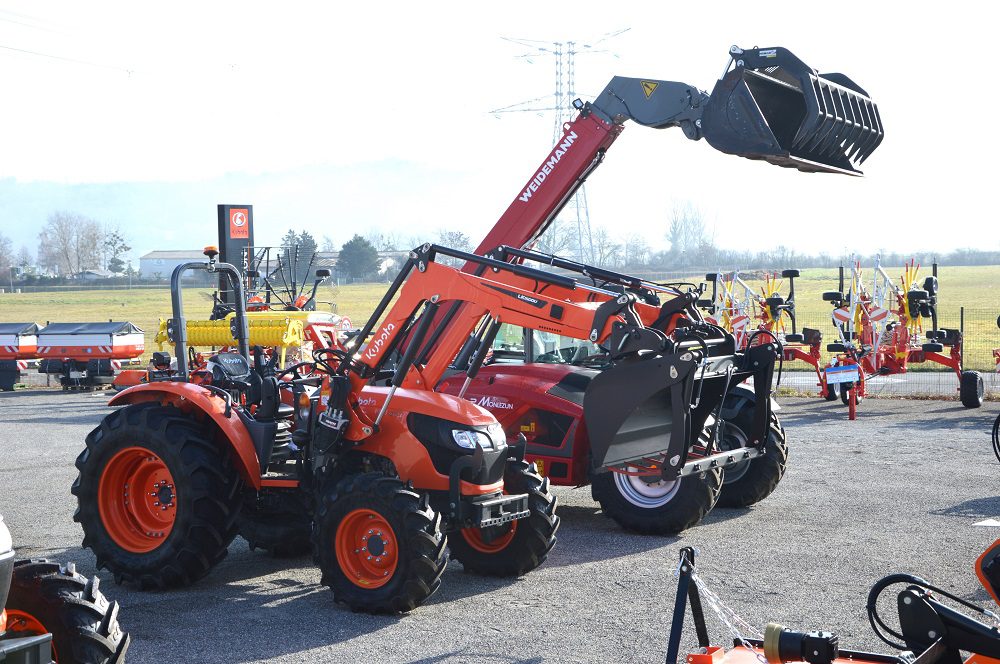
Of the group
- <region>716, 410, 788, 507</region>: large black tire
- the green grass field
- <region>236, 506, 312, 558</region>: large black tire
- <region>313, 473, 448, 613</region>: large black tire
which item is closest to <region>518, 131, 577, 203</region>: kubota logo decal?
<region>716, 410, 788, 507</region>: large black tire

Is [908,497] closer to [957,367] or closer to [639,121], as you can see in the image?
[639,121]

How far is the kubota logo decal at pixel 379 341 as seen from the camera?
25.8 feet

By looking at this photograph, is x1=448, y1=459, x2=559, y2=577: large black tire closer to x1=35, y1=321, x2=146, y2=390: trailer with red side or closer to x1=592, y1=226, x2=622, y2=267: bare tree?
x1=35, y1=321, x2=146, y2=390: trailer with red side

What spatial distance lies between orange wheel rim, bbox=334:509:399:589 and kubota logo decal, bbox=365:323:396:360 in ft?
4.52

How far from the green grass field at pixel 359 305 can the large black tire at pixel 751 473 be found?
59.7 ft

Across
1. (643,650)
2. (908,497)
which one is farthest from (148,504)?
(908,497)

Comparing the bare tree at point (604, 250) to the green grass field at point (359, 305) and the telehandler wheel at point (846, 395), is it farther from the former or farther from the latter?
the telehandler wheel at point (846, 395)

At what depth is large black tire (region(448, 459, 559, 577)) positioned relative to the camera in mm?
7582

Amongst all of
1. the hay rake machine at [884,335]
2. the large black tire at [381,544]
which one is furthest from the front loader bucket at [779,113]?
the hay rake machine at [884,335]

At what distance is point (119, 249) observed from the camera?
118 meters

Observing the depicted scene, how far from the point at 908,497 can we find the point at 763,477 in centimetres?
165

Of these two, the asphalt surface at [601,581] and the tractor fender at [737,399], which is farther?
the tractor fender at [737,399]

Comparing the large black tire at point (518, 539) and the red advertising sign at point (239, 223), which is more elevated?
the red advertising sign at point (239, 223)

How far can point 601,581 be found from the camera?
7.68 meters
